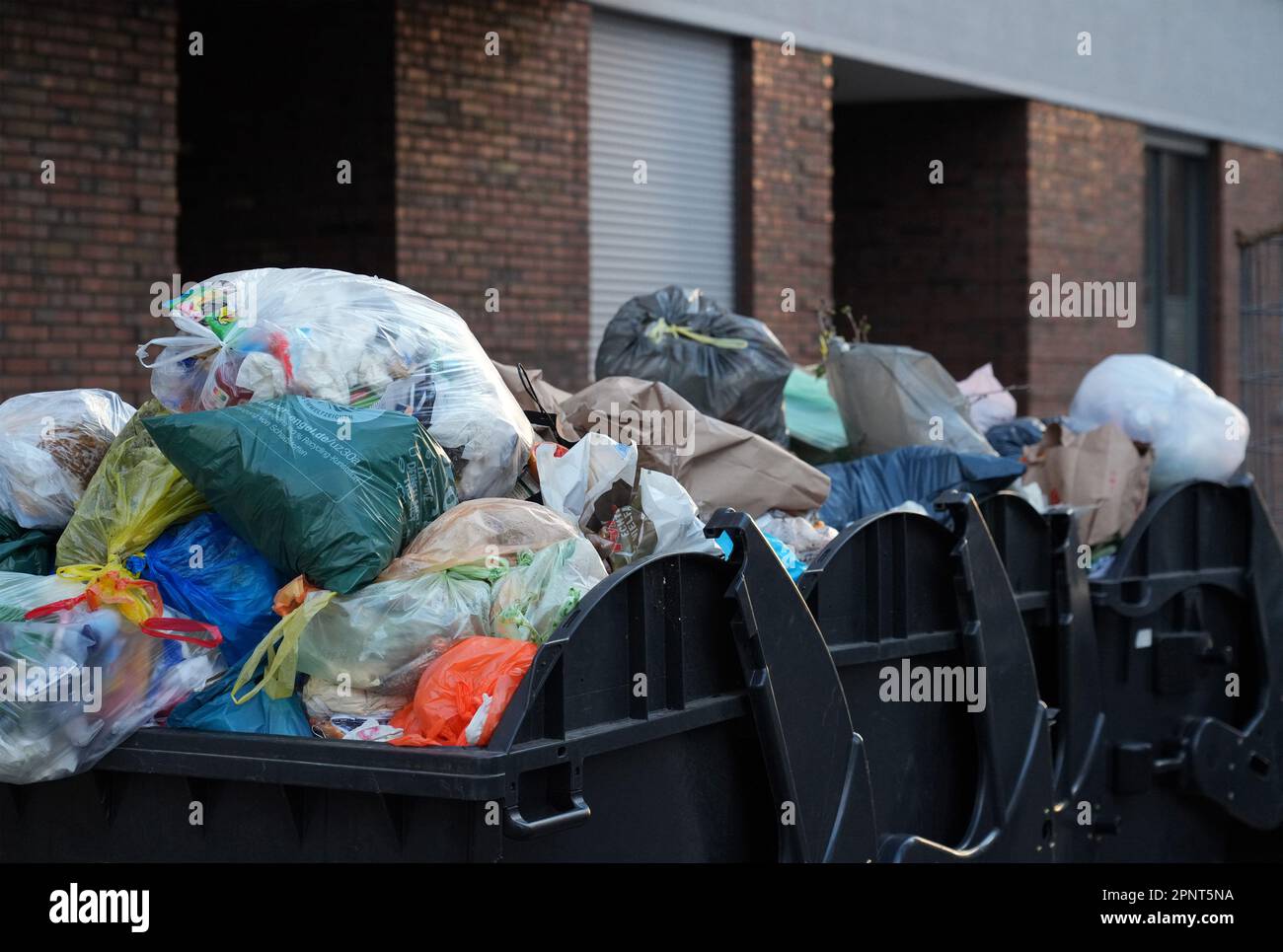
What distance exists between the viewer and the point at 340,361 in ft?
11.4

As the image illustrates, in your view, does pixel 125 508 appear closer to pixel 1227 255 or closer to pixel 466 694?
pixel 466 694

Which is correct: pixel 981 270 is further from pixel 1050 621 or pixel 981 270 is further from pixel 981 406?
pixel 1050 621

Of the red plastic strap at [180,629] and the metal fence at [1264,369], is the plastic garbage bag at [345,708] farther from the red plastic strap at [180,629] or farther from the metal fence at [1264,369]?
the metal fence at [1264,369]

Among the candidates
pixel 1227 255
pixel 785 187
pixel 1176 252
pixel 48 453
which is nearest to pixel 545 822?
pixel 48 453

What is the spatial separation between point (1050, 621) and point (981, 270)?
9.48 m

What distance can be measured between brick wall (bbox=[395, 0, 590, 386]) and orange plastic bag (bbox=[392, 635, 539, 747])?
19.5 feet

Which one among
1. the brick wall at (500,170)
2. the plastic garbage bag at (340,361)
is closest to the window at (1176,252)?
the brick wall at (500,170)

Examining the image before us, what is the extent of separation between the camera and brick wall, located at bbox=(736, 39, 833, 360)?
10820 mm

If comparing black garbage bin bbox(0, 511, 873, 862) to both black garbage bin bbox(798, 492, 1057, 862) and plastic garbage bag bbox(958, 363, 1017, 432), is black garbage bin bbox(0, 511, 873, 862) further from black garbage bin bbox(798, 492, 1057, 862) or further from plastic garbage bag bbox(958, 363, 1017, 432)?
plastic garbage bag bbox(958, 363, 1017, 432)

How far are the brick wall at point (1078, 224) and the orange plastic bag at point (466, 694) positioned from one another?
10.9m

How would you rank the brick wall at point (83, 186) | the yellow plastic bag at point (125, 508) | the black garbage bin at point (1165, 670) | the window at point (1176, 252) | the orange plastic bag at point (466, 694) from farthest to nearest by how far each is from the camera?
the window at point (1176, 252) → the brick wall at point (83, 186) → the black garbage bin at point (1165, 670) → the yellow plastic bag at point (125, 508) → the orange plastic bag at point (466, 694)

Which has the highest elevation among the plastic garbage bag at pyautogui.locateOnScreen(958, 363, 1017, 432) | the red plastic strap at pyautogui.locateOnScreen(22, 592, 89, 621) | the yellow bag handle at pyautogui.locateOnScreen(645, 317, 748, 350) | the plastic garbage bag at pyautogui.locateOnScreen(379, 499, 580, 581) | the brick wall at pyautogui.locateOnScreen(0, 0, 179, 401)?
the brick wall at pyautogui.locateOnScreen(0, 0, 179, 401)

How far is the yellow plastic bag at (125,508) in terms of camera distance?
329cm

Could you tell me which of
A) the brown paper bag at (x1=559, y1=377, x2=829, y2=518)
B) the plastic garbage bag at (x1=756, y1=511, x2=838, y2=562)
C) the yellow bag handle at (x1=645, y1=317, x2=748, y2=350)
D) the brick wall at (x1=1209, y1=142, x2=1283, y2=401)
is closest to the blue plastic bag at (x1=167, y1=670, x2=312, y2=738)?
the brown paper bag at (x1=559, y1=377, x2=829, y2=518)
